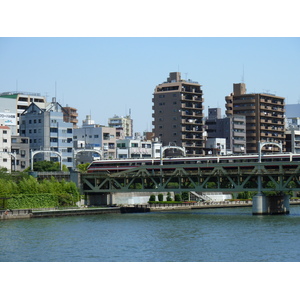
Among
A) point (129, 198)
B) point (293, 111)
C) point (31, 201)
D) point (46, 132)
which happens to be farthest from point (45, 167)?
point (293, 111)

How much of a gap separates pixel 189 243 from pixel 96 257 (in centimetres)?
913

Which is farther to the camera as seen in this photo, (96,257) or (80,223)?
(80,223)

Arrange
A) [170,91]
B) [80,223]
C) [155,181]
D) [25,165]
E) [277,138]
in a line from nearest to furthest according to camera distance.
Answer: [80,223] < [155,181] < [25,165] < [170,91] < [277,138]

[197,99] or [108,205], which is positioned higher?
[197,99]

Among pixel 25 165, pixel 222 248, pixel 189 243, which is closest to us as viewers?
pixel 222 248

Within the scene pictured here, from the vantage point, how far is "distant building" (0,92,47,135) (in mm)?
125188

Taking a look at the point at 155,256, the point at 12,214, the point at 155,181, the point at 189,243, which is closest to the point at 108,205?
the point at 155,181

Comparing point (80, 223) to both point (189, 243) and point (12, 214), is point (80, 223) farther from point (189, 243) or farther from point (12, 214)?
point (189, 243)

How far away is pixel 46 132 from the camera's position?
121m

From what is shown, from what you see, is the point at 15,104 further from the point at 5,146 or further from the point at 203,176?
the point at 203,176

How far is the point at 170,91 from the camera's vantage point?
137875mm

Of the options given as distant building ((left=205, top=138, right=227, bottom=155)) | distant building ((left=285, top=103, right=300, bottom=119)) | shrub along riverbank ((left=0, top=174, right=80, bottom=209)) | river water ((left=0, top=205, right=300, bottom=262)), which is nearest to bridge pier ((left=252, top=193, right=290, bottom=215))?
river water ((left=0, top=205, right=300, bottom=262))

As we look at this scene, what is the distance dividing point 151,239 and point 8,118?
77.0m

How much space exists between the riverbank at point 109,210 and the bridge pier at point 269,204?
14.8 m
